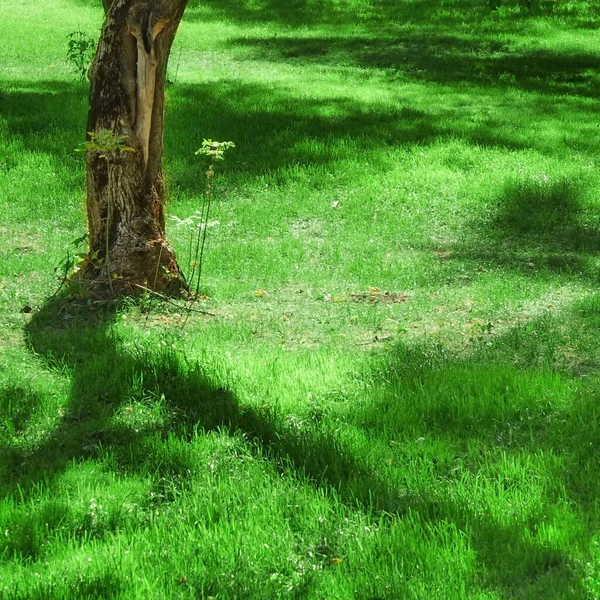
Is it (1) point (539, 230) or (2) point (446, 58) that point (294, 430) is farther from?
(2) point (446, 58)

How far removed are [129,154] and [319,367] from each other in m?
2.49

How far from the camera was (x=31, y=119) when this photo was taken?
1360 centimetres

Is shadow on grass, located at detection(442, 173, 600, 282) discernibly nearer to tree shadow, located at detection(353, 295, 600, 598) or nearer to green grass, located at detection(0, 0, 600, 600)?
green grass, located at detection(0, 0, 600, 600)

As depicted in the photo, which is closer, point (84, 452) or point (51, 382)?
point (84, 452)

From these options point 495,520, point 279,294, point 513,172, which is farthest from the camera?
point 513,172

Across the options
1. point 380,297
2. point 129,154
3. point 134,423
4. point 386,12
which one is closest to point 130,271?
point 129,154

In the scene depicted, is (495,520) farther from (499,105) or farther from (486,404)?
(499,105)

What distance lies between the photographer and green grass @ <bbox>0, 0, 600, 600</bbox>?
404 cm

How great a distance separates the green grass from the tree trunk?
1.29ft

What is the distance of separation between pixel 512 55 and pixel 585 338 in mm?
15149

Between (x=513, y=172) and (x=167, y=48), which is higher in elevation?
(x=167, y=48)

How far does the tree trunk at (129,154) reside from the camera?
24.3 ft

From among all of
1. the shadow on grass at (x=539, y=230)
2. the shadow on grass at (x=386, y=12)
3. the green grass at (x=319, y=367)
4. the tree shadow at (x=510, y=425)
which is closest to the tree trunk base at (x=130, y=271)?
the green grass at (x=319, y=367)

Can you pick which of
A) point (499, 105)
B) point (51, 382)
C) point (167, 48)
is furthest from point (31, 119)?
point (51, 382)
